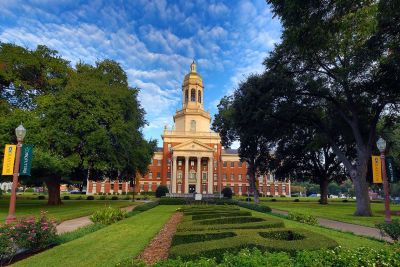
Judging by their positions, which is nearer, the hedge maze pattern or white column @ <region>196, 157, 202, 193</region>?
the hedge maze pattern

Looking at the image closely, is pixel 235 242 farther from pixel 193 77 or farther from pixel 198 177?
pixel 193 77

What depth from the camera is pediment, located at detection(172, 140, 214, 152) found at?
81312 millimetres

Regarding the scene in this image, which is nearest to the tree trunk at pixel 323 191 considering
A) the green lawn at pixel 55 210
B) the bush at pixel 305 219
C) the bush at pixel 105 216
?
the bush at pixel 305 219

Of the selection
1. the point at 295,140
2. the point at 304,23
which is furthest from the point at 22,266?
the point at 295,140

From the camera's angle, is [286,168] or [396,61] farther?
[286,168]

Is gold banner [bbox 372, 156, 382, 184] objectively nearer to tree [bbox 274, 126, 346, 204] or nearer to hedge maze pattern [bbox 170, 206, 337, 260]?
hedge maze pattern [bbox 170, 206, 337, 260]

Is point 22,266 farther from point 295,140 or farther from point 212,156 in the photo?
point 212,156

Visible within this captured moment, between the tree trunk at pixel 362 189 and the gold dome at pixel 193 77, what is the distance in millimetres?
62069

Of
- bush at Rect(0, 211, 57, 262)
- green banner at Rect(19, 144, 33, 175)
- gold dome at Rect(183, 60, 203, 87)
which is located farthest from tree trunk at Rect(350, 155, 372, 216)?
gold dome at Rect(183, 60, 203, 87)

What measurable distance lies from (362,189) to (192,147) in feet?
184

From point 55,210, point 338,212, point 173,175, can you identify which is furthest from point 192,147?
point 55,210

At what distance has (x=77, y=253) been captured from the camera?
10.0 metres

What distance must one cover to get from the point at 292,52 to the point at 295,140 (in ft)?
82.7

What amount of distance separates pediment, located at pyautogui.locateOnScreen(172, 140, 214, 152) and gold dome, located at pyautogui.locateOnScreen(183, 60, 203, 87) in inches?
666
